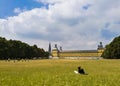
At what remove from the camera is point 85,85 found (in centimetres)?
1891

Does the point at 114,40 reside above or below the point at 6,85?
above

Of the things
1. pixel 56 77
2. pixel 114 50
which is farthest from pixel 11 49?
pixel 56 77

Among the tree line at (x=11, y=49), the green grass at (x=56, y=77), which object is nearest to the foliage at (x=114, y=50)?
the tree line at (x=11, y=49)

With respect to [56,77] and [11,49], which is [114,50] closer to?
[11,49]

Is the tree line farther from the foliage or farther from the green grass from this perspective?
the green grass

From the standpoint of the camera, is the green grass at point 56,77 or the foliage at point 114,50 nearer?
the green grass at point 56,77

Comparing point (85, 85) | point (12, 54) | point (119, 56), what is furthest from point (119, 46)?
point (85, 85)

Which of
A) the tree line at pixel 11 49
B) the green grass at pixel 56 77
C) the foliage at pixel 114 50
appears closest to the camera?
the green grass at pixel 56 77

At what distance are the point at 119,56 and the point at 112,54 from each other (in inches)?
177

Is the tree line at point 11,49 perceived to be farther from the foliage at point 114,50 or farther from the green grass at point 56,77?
the green grass at point 56,77

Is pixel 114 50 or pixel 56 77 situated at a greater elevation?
pixel 114 50

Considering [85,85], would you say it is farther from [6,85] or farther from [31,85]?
[6,85]

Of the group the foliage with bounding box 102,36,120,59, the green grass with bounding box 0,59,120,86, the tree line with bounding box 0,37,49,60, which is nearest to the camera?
the green grass with bounding box 0,59,120,86

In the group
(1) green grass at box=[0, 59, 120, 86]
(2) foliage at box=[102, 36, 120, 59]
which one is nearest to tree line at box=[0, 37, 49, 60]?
(2) foliage at box=[102, 36, 120, 59]
